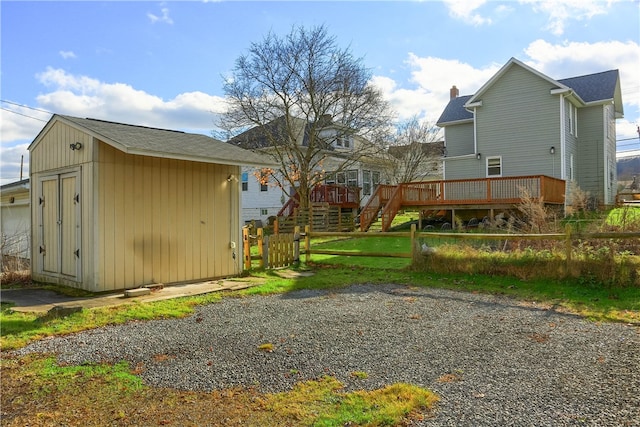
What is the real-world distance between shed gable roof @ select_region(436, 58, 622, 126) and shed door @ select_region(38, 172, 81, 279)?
59.8 feet

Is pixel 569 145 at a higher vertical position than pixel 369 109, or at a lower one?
lower

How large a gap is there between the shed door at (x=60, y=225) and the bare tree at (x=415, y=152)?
23.0 metres

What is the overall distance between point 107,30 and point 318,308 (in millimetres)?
9316

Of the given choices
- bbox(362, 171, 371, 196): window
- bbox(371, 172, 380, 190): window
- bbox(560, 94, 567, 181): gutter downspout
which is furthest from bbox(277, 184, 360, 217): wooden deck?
bbox(560, 94, 567, 181): gutter downspout

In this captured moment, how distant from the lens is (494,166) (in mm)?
21344

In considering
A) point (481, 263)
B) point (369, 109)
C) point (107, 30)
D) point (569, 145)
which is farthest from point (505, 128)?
point (107, 30)

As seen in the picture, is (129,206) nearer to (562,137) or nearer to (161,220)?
(161,220)

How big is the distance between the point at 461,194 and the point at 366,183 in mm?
11495

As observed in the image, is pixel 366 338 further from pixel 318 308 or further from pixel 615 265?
pixel 615 265

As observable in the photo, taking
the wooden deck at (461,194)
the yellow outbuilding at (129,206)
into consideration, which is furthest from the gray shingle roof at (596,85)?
the yellow outbuilding at (129,206)

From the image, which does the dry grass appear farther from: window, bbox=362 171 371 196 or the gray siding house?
window, bbox=362 171 371 196

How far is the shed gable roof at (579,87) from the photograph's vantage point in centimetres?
2012

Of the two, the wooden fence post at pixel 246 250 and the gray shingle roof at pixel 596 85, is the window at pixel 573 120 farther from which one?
the wooden fence post at pixel 246 250

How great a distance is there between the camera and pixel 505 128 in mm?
20781
